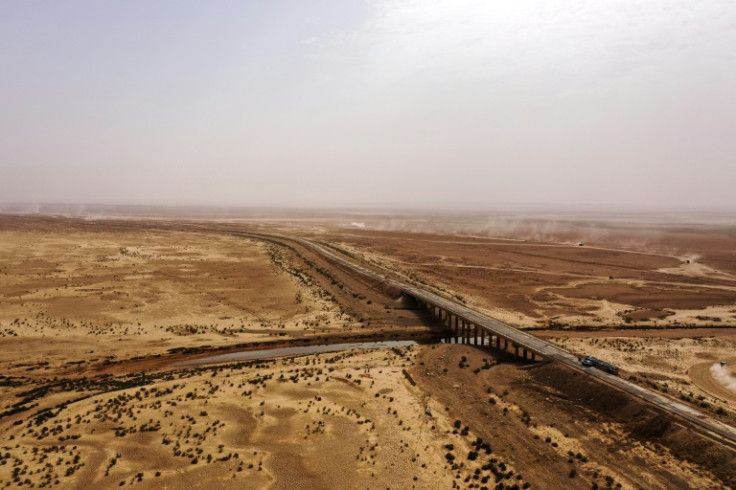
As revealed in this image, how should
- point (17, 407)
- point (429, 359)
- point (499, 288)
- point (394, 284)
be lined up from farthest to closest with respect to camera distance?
1. point (499, 288)
2. point (394, 284)
3. point (429, 359)
4. point (17, 407)

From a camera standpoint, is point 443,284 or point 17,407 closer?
point 17,407

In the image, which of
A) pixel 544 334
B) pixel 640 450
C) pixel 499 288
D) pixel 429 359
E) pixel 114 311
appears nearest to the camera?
pixel 640 450

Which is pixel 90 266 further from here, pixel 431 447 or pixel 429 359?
pixel 431 447

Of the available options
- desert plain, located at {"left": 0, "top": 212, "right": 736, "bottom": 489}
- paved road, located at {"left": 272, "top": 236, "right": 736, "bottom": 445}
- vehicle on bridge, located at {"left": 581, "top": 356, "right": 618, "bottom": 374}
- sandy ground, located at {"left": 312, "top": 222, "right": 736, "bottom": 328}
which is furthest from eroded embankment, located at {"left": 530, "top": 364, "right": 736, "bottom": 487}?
sandy ground, located at {"left": 312, "top": 222, "right": 736, "bottom": 328}

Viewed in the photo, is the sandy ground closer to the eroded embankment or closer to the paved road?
the paved road

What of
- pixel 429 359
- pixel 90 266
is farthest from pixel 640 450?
pixel 90 266

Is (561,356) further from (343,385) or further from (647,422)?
(343,385)

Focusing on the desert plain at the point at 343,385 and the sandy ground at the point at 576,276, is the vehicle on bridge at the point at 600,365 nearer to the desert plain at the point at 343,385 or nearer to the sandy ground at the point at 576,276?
the desert plain at the point at 343,385
